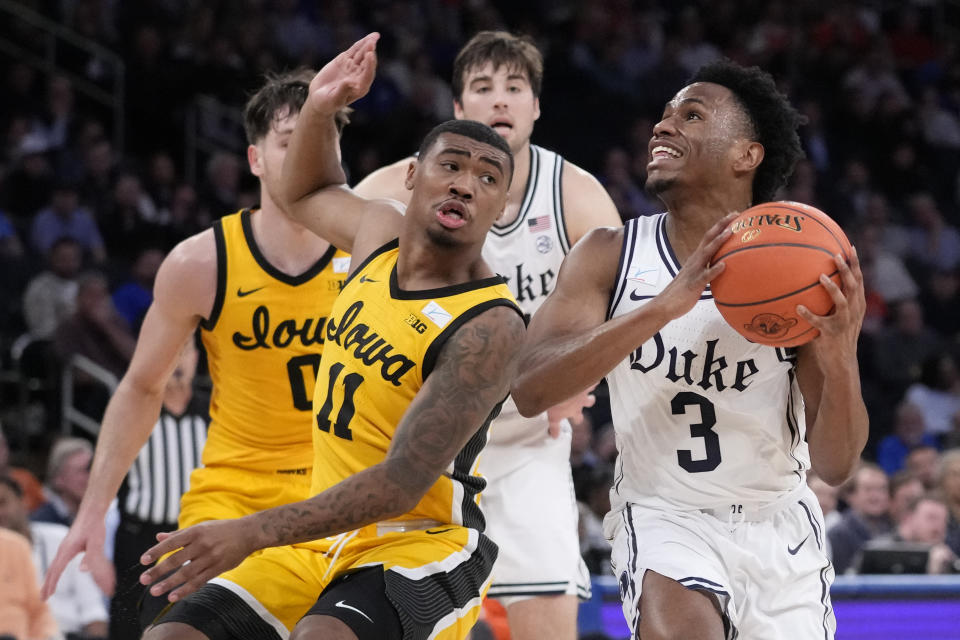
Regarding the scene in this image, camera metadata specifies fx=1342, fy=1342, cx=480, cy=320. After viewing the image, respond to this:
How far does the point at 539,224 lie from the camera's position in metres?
5.64

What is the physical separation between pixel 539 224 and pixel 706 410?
169 centimetres

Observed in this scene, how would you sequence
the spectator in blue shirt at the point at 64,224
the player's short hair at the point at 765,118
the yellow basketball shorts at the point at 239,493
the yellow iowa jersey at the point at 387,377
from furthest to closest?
the spectator in blue shirt at the point at 64,224, the yellow basketball shorts at the point at 239,493, the player's short hair at the point at 765,118, the yellow iowa jersey at the point at 387,377

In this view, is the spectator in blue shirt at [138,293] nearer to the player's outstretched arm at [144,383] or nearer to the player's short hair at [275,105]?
the player's short hair at [275,105]

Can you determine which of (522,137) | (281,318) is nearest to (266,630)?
(281,318)

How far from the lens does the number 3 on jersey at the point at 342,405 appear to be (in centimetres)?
409

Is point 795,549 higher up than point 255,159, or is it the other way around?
point 255,159

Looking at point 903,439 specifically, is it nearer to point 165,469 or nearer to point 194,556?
point 165,469

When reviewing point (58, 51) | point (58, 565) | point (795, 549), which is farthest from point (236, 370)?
point (58, 51)

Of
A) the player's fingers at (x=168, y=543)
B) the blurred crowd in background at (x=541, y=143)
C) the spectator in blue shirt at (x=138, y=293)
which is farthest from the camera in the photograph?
the spectator in blue shirt at (x=138, y=293)

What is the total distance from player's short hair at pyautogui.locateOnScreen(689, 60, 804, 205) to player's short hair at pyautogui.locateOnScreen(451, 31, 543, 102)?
4.53 ft

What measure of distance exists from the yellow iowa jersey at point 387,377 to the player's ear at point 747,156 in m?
0.86

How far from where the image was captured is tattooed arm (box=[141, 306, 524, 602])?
3465mm

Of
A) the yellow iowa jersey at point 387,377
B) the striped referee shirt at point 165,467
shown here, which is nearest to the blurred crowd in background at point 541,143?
the striped referee shirt at point 165,467

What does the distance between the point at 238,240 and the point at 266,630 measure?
1.59 meters
